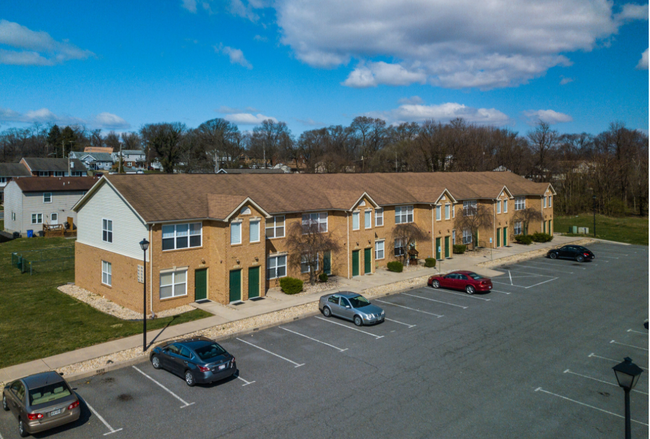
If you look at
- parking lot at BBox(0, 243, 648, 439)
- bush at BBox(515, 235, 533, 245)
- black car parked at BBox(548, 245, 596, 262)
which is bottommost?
parking lot at BBox(0, 243, 648, 439)

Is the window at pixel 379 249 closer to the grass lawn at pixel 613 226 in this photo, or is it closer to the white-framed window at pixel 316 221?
the white-framed window at pixel 316 221

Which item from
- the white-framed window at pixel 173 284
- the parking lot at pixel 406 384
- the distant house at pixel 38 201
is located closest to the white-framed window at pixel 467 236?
the parking lot at pixel 406 384

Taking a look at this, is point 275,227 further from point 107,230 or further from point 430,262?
point 430,262

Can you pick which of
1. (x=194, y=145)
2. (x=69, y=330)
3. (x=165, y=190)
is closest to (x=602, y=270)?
(x=165, y=190)

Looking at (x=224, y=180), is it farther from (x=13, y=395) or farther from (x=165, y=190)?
(x=13, y=395)

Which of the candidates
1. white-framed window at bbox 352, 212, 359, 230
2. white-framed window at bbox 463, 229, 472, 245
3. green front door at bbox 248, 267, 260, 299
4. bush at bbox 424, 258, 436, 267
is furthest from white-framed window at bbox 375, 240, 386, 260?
white-framed window at bbox 463, 229, 472, 245

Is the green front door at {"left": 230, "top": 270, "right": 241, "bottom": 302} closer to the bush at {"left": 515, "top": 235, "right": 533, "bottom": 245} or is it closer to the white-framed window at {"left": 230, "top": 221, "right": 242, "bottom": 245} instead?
the white-framed window at {"left": 230, "top": 221, "right": 242, "bottom": 245}
